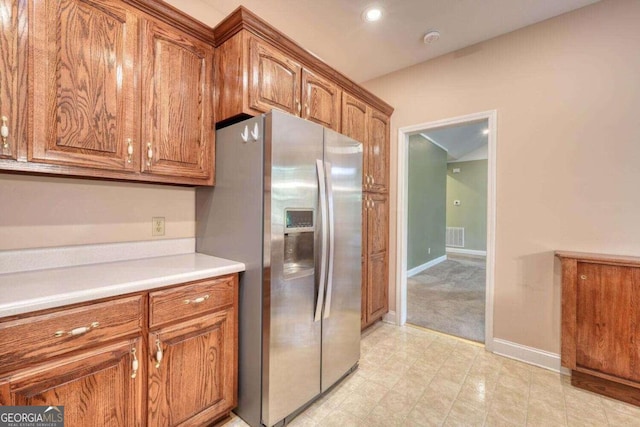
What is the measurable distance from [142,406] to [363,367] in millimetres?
1536

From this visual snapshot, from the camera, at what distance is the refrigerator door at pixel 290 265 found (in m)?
1.44

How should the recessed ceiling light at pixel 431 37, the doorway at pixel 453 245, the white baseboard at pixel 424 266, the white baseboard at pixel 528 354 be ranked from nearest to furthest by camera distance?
the white baseboard at pixel 528 354, the recessed ceiling light at pixel 431 37, the doorway at pixel 453 245, the white baseboard at pixel 424 266

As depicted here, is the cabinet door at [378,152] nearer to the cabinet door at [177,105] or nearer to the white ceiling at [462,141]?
the cabinet door at [177,105]

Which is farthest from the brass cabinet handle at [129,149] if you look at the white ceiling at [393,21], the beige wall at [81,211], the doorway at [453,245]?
the doorway at [453,245]

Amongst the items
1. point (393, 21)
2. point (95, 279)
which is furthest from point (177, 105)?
point (393, 21)

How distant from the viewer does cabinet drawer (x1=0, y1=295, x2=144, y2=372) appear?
91cm

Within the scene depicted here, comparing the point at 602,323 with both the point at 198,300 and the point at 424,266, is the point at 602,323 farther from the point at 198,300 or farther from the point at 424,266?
the point at 424,266

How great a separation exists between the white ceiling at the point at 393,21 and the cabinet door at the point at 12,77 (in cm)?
103

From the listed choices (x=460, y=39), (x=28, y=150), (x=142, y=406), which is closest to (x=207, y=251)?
(x=142, y=406)

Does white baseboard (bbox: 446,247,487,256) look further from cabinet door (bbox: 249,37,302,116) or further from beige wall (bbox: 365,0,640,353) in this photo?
cabinet door (bbox: 249,37,302,116)

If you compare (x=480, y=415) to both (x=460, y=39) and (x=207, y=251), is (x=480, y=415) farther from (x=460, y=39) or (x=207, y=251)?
(x=460, y=39)

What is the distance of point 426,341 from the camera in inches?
102

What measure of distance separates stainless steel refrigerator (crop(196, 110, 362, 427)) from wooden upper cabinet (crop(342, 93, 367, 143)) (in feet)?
1.94

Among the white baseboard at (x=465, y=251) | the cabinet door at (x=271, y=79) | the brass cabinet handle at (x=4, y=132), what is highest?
the cabinet door at (x=271, y=79)
